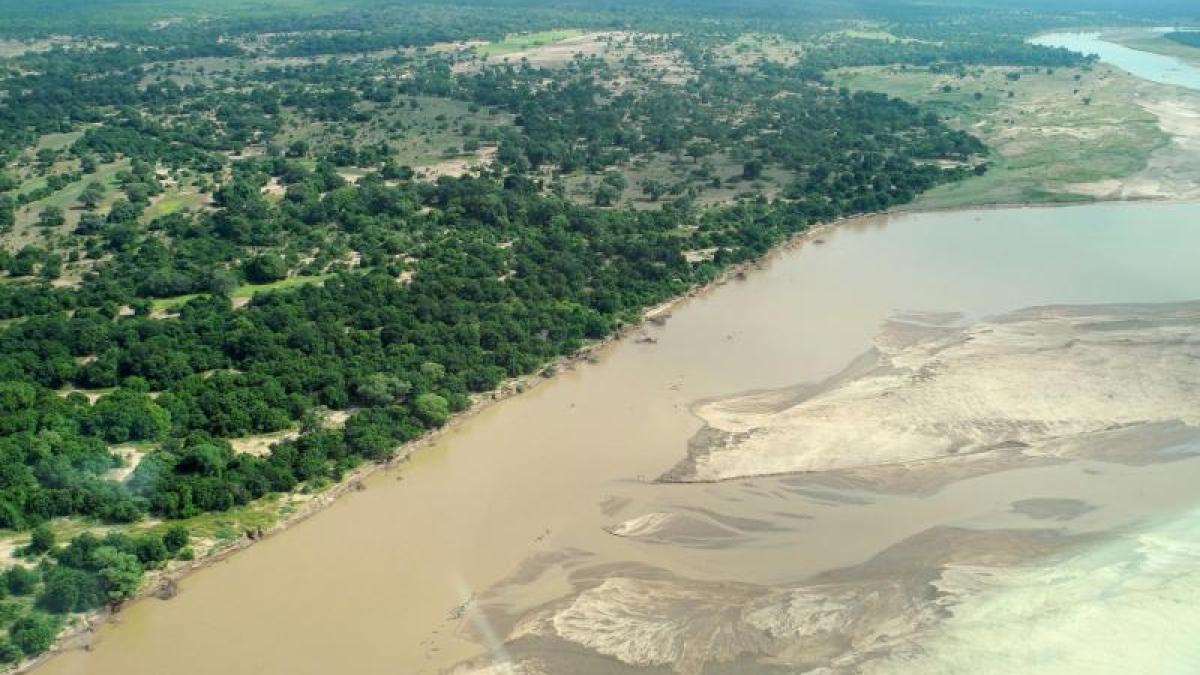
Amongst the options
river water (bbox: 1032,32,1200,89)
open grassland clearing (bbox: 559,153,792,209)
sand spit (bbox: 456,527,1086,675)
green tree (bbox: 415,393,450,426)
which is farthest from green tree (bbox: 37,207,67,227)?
river water (bbox: 1032,32,1200,89)

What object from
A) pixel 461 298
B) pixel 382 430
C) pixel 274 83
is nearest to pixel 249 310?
pixel 461 298

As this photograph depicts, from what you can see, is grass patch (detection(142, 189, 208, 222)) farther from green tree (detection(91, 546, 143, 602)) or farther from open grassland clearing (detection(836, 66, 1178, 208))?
open grassland clearing (detection(836, 66, 1178, 208))

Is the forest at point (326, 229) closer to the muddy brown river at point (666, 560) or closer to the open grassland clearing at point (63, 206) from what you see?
the open grassland clearing at point (63, 206)

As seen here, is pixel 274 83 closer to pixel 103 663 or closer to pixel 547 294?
pixel 547 294

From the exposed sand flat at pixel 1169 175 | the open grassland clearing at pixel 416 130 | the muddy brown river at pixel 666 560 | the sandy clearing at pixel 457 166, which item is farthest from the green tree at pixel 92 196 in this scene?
the exposed sand flat at pixel 1169 175

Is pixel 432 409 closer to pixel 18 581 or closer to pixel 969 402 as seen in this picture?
pixel 18 581
